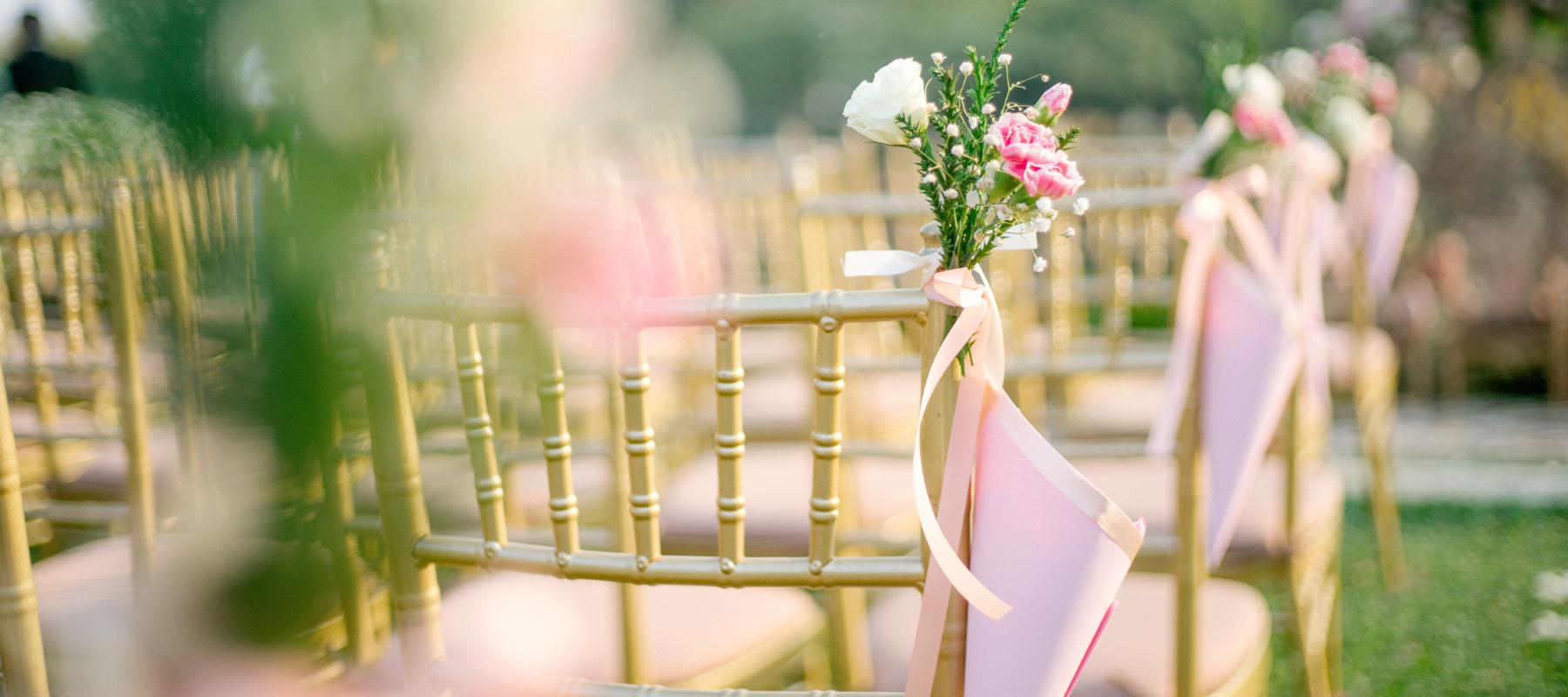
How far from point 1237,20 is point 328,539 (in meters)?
8.00

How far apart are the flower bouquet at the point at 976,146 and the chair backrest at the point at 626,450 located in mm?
73

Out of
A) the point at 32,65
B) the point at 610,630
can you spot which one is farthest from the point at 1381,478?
the point at 32,65

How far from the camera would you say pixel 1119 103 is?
7.54 metres

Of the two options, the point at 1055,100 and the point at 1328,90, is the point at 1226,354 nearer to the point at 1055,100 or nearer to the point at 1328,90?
the point at 1055,100

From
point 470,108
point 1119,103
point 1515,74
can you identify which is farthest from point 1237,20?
point 470,108

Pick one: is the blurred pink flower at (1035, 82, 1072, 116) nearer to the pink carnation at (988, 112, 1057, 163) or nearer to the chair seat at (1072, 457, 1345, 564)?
the pink carnation at (988, 112, 1057, 163)

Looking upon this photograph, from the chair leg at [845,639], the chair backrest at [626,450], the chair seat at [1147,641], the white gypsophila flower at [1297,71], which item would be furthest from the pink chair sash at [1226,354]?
the white gypsophila flower at [1297,71]

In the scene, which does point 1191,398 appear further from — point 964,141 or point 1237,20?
point 1237,20

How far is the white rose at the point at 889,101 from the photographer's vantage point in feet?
2.20

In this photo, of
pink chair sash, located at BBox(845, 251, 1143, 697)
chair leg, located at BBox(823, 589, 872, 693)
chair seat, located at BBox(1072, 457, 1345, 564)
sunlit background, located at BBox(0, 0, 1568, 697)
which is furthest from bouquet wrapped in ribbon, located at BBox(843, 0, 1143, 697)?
chair leg, located at BBox(823, 589, 872, 693)

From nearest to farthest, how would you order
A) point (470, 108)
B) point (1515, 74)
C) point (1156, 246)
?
point (470, 108)
point (1156, 246)
point (1515, 74)

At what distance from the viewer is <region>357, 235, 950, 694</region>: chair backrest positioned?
29.2 inches

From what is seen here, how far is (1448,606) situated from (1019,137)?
7.19 ft

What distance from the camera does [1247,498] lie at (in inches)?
57.2
